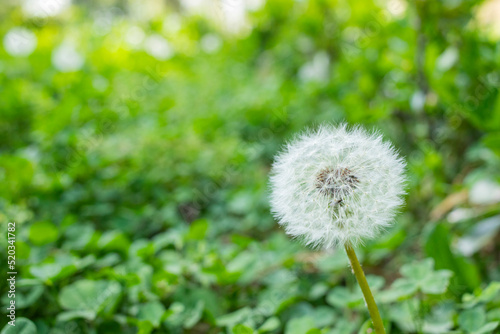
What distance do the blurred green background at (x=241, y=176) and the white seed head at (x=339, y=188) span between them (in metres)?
0.25

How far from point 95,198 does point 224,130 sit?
2.72 feet

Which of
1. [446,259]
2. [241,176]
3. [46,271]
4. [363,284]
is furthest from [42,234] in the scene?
[446,259]

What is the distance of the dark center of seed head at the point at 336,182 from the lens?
30.1 inches

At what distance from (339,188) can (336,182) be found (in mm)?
14

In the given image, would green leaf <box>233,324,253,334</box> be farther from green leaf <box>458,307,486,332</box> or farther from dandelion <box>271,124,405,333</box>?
green leaf <box>458,307,486,332</box>

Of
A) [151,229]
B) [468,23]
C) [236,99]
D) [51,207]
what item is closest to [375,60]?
[468,23]

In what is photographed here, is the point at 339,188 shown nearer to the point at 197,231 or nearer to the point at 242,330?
the point at 242,330

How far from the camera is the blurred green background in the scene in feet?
3.71

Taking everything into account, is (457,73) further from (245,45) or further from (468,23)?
(245,45)

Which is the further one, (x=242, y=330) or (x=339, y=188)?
(x=242, y=330)

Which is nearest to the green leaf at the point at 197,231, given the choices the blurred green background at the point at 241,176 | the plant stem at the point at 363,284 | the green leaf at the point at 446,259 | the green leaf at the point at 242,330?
the blurred green background at the point at 241,176

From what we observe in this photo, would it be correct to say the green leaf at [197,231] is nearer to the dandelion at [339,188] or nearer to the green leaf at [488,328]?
the dandelion at [339,188]

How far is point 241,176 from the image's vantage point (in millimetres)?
2156

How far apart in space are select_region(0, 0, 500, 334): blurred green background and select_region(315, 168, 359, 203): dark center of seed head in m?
0.30
